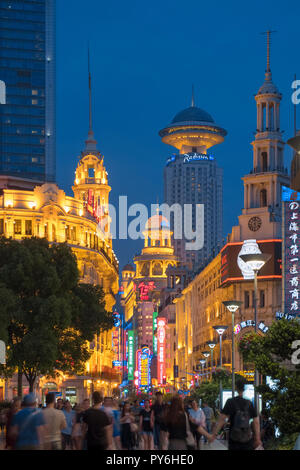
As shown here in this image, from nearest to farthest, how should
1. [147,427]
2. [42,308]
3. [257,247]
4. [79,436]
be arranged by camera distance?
[79,436] → [147,427] → [42,308] → [257,247]

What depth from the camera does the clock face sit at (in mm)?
106250

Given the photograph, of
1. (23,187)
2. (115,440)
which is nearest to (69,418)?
(115,440)

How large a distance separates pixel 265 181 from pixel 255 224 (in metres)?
6.18

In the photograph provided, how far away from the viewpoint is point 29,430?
Answer: 16547 millimetres

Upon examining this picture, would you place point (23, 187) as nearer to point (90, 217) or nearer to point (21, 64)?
point (90, 217)

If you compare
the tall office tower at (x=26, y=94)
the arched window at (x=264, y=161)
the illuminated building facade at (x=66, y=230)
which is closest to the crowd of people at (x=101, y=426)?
the illuminated building facade at (x=66, y=230)

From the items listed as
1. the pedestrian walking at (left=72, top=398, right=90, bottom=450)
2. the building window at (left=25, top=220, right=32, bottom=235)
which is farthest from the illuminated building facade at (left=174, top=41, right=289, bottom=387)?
the pedestrian walking at (left=72, top=398, right=90, bottom=450)

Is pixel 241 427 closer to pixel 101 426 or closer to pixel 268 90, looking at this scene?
pixel 101 426

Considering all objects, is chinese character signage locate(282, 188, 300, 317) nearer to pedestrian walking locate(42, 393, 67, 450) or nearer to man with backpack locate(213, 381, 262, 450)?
man with backpack locate(213, 381, 262, 450)

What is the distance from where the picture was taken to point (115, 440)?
19516mm

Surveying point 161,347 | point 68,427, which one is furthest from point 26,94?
point 68,427

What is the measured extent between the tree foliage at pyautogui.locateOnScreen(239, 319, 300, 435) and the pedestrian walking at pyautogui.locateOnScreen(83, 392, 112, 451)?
1066 cm

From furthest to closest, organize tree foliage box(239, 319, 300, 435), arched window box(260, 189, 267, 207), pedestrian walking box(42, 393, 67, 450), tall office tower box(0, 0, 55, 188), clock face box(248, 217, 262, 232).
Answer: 1. tall office tower box(0, 0, 55, 188)
2. arched window box(260, 189, 267, 207)
3. clock face box(248, 217, 262, 232)
4. tree foliage box(239, 319, 300, 435)
5. pedestrian walking box(42, 393, 67, 450)

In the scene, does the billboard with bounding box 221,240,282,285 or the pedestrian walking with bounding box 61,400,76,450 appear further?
the billboard with bounding box 221,240,282,285
